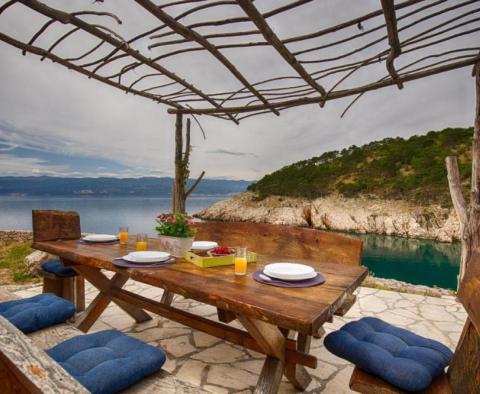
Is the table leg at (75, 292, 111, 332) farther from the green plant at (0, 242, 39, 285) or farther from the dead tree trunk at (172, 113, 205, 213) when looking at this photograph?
the green plant at (0, 242, 39, 285)

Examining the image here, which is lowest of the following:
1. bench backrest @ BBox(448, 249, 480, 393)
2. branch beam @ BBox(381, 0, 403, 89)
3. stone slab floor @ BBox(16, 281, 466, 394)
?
stone slab floor @ BBox(16, 281, 466, 394)

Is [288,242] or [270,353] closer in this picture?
[270,353]

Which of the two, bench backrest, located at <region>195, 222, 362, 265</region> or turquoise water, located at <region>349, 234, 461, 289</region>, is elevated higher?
bench backrest, located at <region>195, 222, 362, 265</region>

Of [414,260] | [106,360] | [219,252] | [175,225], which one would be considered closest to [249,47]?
[175,225]

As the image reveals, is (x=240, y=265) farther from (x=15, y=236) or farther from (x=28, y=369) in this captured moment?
(x=15, y=236)

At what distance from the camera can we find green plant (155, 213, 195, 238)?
198 cm

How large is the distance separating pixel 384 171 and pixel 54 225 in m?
21.9

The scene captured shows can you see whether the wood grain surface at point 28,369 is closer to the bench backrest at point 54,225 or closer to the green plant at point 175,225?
the green plant at point 175,225

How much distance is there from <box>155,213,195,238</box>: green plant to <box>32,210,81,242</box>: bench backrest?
1.18 m

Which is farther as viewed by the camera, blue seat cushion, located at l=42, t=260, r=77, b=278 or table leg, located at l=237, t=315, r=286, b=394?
blue seat cushion, located at l=42, t=260, r=77, b=278

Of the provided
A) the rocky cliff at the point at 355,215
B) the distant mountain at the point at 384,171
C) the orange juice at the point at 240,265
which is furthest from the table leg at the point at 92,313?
the distant mountain at the point at 384,171

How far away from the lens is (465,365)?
1.07 meters

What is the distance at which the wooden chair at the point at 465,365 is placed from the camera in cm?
99

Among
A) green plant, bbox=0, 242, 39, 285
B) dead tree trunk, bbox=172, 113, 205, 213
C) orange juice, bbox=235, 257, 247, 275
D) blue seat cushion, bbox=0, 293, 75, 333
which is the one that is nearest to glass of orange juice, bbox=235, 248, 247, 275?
orange juice, bbox=235, 257, 247, 275
